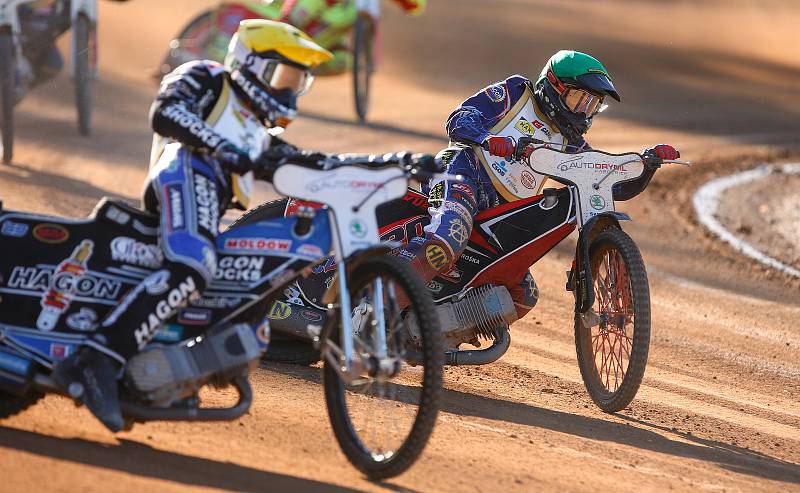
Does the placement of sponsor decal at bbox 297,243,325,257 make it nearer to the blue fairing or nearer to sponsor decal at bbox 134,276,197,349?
the blue fairing

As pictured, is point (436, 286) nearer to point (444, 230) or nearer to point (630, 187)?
point (444, 230)

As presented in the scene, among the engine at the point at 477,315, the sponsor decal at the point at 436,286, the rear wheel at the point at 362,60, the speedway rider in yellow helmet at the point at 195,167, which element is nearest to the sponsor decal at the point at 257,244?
the speedway rider in yellow helmet at the point at 195,167

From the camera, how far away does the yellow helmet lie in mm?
6102

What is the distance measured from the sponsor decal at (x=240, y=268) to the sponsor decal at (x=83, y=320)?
0.57m

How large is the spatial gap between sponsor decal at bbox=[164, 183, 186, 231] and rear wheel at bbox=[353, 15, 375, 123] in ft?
38.0

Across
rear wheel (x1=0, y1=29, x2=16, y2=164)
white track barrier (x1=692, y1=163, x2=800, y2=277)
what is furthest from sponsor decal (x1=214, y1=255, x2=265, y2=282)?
rear wheel (x1=0, y1=29, x2=16, y2=164)

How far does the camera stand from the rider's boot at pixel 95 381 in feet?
18.5

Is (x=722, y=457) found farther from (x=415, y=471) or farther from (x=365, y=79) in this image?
(x=365, y=79)

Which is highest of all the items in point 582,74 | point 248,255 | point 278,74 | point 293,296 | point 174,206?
point 582,74

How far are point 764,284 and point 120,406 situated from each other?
23.1ft

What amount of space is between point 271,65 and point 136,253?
3.36 feet

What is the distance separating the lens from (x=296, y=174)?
18.9 feet

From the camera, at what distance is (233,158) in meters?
5.70

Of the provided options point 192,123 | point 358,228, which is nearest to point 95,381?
point 192,123
